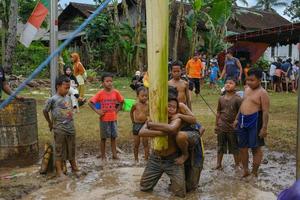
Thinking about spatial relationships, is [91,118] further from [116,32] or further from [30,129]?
[116,32]

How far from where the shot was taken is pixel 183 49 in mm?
29422

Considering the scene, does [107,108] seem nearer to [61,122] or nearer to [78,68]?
[61,122]

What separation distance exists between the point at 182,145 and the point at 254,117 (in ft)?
4.48

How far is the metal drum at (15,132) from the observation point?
21.4ft

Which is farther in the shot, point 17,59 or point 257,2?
point 257,2

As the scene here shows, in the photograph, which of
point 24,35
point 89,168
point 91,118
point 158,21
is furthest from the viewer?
point 91,118

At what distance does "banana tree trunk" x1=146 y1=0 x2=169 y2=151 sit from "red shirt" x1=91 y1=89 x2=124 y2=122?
101 inches

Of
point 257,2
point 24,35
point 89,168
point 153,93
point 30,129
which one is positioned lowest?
point 89,168

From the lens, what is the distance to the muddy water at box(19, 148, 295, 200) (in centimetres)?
505

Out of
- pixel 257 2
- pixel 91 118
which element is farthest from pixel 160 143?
pixel 257 2

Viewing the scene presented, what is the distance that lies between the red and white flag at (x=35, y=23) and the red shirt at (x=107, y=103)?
5.37 ft

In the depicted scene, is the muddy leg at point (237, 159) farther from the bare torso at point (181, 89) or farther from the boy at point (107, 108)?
the boy at point (107, 108)

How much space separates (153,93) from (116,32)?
2023cm

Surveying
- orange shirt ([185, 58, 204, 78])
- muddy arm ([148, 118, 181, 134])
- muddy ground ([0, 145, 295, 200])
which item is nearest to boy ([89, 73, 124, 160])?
muddy ground ([0, 145, 295, 200])
